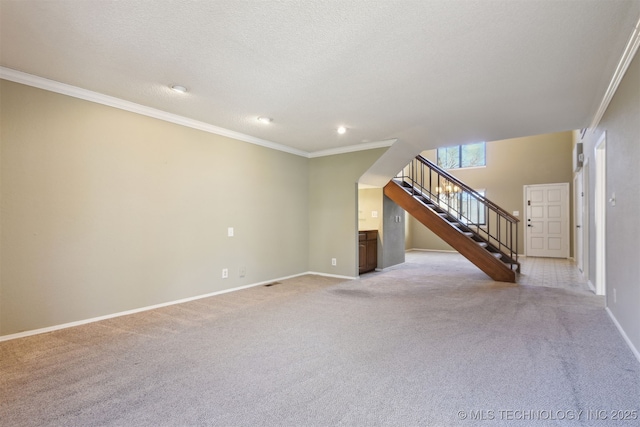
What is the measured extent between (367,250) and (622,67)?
4534 mm

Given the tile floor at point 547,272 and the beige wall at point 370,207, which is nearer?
the tile floor at point 547,272

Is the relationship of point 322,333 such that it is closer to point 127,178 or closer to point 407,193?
point 127,178

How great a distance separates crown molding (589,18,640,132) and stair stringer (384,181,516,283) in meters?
2.67

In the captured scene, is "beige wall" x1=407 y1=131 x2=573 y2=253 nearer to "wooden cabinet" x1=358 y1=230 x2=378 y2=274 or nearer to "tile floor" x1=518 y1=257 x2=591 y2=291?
"tile floor" x1=518 y1=257 x2=591 y2=291

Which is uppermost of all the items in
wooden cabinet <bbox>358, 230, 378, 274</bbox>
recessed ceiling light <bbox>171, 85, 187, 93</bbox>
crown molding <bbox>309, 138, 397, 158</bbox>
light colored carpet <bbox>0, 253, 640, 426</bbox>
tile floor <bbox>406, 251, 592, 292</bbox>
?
recessed ceiling light <bbox>171, 85, 187, 93</bbox>

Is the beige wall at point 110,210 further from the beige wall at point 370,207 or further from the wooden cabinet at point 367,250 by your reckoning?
the beige wall at point 370,207

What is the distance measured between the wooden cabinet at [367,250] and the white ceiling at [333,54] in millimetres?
2777

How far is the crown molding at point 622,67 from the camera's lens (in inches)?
89.7

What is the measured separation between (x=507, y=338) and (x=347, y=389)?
1.76 metres

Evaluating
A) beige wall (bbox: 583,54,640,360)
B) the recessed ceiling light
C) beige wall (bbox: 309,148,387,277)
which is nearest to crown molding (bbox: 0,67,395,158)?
beige wall (bbox: 309,148,387,277)

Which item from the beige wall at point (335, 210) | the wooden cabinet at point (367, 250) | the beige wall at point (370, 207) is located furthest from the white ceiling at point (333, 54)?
the beige wall at point (370, 207)

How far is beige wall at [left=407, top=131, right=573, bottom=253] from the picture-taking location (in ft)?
28.3

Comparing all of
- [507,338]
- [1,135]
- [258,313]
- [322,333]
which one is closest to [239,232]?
[258,313]

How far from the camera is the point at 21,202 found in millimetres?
2893
